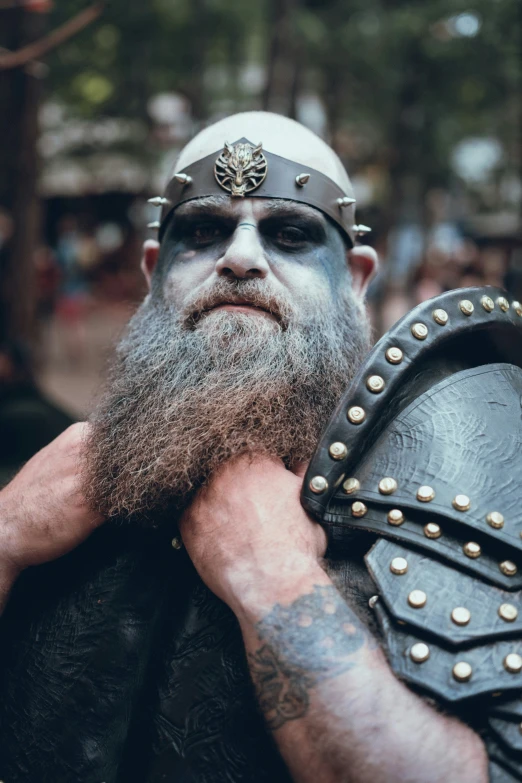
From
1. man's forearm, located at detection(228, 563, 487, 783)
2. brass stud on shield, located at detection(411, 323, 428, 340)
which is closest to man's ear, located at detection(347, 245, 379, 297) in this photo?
brass stud on shield, located at detection(411, 323, 428, 340)

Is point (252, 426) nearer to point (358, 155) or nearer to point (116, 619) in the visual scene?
point (116, 619)

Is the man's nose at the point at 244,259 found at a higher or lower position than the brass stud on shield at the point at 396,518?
higher

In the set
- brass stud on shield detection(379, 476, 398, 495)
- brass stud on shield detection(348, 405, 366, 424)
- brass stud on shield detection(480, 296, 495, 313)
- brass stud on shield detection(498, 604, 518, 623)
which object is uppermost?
brass stud on shield detection(480, 296, 495, 313)

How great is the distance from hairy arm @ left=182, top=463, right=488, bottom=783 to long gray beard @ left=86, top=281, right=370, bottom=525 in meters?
0.21

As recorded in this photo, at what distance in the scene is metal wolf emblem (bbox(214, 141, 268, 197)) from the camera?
7.30ft

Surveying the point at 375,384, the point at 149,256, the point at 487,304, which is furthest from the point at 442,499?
the point at 149,256

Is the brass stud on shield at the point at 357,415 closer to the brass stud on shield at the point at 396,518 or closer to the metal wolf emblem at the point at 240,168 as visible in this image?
the brass stud on shield at the point at 396,518

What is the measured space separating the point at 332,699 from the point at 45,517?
2.78ft

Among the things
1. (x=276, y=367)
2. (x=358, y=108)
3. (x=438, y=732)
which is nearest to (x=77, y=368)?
(x=358, y=108)

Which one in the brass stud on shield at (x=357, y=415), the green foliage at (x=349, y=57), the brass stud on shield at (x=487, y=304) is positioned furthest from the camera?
the green foliage at (x=349, y=57)

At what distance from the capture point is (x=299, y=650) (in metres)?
1.52

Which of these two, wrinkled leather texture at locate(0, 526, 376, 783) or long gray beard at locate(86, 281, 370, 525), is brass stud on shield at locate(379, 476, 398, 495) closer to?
wrinkled leather texture at locate(0, 526, 376, 783)

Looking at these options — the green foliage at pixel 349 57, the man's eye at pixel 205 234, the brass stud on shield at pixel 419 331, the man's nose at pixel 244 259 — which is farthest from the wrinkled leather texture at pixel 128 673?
the green foliage at pixel 349 57

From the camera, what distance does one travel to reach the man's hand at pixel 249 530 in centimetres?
162
